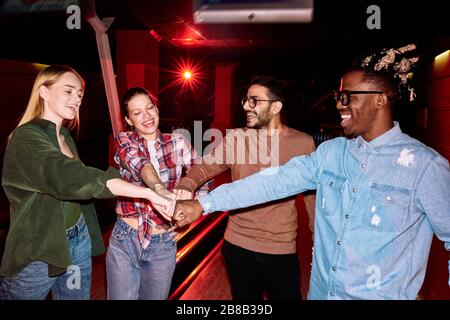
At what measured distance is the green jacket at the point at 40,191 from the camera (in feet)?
5.48

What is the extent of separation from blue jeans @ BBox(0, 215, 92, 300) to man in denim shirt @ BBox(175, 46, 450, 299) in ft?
3.98

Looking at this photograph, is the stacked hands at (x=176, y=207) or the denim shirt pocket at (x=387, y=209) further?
the stacked hands at (x=176, y=207)

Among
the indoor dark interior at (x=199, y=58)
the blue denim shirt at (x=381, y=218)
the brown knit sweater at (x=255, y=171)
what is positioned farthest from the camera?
the indoor dark interior at (x=199, y=58)

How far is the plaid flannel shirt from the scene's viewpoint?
2100 mm

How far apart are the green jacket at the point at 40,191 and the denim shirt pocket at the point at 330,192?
0.99 m

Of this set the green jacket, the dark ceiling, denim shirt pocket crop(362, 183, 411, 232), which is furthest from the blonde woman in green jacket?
the dark ceiling

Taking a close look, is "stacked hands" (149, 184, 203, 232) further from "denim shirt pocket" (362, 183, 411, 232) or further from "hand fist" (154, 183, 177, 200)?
"denim shirt pocket" (362, 183, 411, 232)

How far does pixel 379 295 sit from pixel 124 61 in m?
8.07

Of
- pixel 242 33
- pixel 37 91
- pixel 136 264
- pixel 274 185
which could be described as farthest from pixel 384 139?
pixel 242 33

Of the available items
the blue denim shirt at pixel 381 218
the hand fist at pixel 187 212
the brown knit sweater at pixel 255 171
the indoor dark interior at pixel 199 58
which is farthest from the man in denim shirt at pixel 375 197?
the hand fist at pixel 187 212

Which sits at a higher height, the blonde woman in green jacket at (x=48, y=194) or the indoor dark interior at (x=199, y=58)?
the indoor dark interior at (x=199, y=58)

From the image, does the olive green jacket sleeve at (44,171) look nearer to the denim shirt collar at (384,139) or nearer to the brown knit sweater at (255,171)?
the brown knit sweater at (255,171)

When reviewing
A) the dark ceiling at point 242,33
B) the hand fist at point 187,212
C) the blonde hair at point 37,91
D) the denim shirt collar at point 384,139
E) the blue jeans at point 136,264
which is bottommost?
the blue jeans at point 136,264

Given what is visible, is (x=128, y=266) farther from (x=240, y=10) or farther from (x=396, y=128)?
(x=240, y=10)
